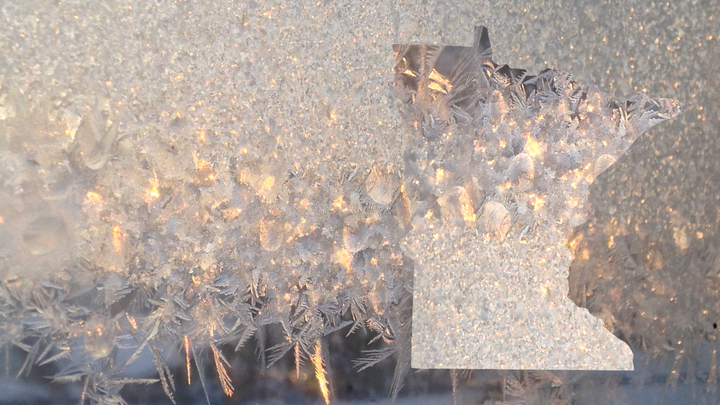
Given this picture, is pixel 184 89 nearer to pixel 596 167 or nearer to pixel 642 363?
pixel 596 167

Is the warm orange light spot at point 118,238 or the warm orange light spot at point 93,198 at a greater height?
the warm orange light spot at point 93,198

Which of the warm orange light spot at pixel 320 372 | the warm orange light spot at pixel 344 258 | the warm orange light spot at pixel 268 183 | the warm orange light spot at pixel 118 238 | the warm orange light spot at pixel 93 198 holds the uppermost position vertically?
the warm orange light spot at pixel 268 183

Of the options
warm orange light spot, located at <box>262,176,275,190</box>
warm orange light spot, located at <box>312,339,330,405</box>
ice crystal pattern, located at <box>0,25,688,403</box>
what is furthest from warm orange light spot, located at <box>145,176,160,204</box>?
warm orange light spot, located at <box>312,339,330,405</box>

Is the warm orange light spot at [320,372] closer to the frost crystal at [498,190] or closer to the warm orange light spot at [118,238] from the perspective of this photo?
the frost crystal at [498,190]

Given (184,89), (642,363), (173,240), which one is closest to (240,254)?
(173,240)

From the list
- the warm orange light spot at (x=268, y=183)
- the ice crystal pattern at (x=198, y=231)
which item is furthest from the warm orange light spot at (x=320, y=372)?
the warm orange light spot at (x=268, y=183)

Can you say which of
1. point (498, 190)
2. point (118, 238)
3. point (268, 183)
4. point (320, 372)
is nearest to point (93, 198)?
point (118, 238)

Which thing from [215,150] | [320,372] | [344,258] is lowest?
[320,372]

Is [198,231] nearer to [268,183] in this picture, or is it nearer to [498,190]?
[268,183]

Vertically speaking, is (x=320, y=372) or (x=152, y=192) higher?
(x=152, y=192)

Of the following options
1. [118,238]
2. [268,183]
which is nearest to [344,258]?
[268,183]
